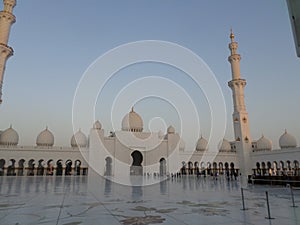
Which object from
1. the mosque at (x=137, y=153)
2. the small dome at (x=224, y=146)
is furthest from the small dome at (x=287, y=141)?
the small dome at (x=224, y=146)

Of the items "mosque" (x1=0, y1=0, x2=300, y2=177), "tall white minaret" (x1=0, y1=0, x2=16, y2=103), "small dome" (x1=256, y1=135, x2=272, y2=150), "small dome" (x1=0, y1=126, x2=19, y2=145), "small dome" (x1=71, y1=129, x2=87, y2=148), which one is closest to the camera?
"tall white minaret" (x1=0, y1=0, x2=16, y2=103)

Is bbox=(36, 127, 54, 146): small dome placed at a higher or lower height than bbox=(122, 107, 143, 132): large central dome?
lower

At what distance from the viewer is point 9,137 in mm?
26016

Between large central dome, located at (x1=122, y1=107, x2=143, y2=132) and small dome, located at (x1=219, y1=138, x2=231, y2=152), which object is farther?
small dome, located at (x1=219, y1=138, x2=231, y2=152)

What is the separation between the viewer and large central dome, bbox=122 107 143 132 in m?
30.1

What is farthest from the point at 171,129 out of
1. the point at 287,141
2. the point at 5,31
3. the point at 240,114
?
the point at 5,31

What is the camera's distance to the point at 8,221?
344 centimetres

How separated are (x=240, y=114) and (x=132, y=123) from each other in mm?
13775

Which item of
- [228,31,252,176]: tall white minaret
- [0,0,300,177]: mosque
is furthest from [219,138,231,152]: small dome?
[228,31,252,176]: tall white minaret

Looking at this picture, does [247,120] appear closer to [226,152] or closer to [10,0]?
[226,152]

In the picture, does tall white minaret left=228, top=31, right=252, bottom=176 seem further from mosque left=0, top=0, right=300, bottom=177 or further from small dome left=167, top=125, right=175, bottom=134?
small dome left=167, top=125, right=175, bottom=134

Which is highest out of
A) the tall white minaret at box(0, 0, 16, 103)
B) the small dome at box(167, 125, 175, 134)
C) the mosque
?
the tall white minaret at box(0, 0, 16, 103)

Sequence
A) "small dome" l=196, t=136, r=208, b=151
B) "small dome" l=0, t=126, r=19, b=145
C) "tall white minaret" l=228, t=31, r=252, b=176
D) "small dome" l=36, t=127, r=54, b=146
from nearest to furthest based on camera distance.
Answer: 1. "small dome" l=0, t=126, r=19, b=145
2. "small dome" l=36, t=127, r=54, b=146
3. "tall white minaret" l=228, t=31, r=252, b=176
4. "small dome" l=196, t=136, r=208, b=151

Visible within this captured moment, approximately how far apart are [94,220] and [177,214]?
137cm
